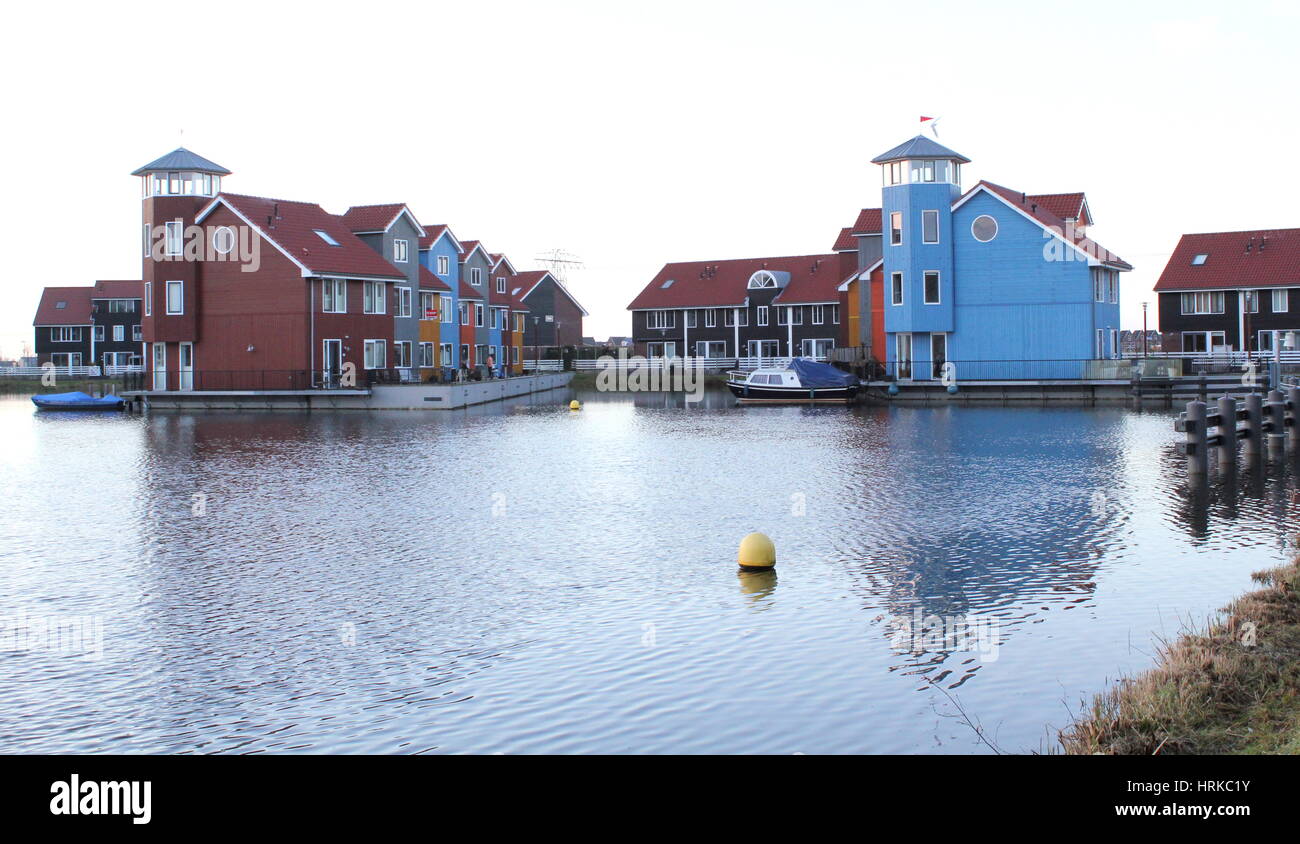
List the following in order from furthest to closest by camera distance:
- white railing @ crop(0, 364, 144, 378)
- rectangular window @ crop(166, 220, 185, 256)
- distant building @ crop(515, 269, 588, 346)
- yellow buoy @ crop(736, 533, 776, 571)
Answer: distant building @ crop(515, 269, 588, 346)
white railing @ crop(0, 364, 144, 378)
rectangular window @ crop(166, 220, 185, 256)
yellow buoy @ crop(736, 533, 776, 571)

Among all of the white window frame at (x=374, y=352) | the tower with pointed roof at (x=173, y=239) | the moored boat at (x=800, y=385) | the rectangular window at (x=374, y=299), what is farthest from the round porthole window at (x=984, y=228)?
the tower with pointed roof at (x=173, y=239)

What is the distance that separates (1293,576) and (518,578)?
9.31 m

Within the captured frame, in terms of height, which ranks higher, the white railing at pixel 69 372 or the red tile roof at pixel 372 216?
the red tile roof at pixel 372 216

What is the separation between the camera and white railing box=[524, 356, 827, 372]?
92.1 meters

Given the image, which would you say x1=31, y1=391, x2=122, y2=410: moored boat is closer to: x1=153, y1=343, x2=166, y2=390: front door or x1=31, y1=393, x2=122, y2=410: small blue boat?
x1=31, y1=393, x2=122, y2=410: small blue boat

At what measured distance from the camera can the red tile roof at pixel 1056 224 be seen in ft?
214

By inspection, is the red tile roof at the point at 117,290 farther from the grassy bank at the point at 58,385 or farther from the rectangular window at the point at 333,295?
the rectangular window at the point at 333,295

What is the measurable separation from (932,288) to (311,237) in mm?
32552

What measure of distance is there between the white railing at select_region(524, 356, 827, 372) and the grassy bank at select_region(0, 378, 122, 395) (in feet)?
107

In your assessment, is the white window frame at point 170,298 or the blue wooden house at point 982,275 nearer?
the white window frame at point 170,298

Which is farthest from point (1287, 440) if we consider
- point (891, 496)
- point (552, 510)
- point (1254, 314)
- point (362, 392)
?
point (1254, 314)

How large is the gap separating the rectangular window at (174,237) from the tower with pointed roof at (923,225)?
35.7m

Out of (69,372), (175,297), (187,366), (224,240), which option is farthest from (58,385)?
(224,240)

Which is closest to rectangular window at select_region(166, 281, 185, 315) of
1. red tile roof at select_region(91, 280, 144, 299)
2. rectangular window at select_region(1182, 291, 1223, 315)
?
rectangular window at select_region(1182, 291, 1223, 315)
